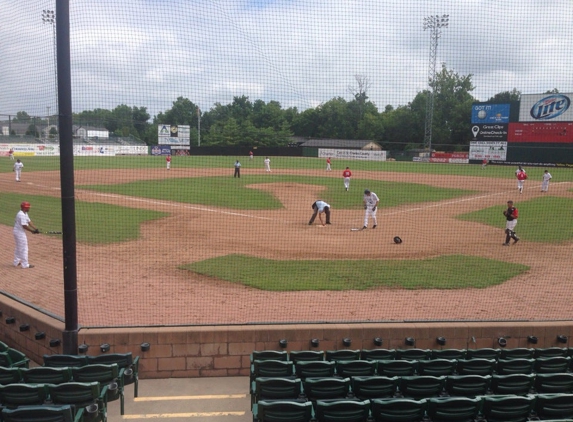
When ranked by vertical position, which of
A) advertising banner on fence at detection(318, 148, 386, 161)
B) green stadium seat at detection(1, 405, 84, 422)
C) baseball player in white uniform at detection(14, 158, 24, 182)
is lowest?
green stadium seat at detection(1, 405, 84, 422)

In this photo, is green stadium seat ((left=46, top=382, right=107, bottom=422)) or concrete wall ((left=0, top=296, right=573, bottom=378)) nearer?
green stadium seat ((left=46, top=382, right=107, bottom=422))

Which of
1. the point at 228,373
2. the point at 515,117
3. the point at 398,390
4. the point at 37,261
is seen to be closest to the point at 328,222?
the point at 37,261

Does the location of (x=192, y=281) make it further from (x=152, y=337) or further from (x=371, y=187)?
(x=371, y=187)

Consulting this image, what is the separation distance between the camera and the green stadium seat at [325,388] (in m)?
5.52

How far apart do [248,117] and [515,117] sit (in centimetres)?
2435

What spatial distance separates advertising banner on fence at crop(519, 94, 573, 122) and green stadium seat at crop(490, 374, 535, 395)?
24932 millimetres

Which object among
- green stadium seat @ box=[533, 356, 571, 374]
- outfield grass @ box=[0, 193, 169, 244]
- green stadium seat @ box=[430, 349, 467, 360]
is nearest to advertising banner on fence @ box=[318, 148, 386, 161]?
outfield grass @ box=[0, 193, 169, 244]

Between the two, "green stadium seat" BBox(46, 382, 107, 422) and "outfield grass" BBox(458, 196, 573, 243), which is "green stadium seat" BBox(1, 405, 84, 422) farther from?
"outfield grass" BBox(458, 196, 573, 243)

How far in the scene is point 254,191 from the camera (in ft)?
92.0

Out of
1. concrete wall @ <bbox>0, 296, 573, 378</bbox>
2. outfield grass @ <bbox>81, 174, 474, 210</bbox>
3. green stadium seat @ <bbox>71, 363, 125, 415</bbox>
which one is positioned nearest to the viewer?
green stadium seat @ <bbox>71, 363, 125, 415</bbox>

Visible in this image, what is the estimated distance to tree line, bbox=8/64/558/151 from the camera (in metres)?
9.73

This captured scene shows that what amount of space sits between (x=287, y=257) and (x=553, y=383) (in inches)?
332

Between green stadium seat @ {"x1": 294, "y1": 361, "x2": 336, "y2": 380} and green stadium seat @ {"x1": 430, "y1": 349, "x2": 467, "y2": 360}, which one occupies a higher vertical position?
green stadium seat @ {"x1": 294, "y1": 361, "x2": 336, "y2": 380}

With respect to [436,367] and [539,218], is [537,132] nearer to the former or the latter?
[539,218]
